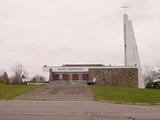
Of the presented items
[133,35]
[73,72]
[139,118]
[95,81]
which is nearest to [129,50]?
[133,35]

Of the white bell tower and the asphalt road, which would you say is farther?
the white bell tower

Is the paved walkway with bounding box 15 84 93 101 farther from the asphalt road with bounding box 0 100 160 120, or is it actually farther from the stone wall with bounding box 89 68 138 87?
the stone wall with bounding box 89 68 138 87

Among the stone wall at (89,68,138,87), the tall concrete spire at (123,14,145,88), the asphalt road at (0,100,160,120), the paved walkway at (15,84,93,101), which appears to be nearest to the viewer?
the asphalt road at (0,100,160,120)

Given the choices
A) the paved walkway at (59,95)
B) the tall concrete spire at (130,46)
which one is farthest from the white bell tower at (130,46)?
the paved walkway at (59,95)

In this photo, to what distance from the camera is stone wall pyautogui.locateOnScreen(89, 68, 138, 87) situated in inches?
2724

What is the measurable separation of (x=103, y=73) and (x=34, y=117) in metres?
56.9

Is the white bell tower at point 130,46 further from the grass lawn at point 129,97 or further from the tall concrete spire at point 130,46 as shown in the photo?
the grass lawn at point 129,97

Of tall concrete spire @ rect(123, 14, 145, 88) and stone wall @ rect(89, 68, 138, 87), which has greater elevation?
tall concrete spire @ rect(123, 14, 145, 88)

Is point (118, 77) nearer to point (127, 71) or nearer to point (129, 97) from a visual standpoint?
point (127, 71)

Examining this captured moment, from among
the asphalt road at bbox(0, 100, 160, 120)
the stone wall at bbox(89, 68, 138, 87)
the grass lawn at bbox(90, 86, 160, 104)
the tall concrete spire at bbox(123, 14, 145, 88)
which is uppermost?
the tall concrete spire at bbox(123, 14, 145, 88)

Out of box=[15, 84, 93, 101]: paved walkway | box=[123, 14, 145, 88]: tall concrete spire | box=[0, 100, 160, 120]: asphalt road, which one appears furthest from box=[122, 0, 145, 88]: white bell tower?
box=[0, 100, 160, 120]: asphalt road

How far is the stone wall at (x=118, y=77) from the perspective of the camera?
227 ft

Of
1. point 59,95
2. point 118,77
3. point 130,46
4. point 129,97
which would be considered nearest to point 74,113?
point 129,97

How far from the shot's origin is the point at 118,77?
7006cm
